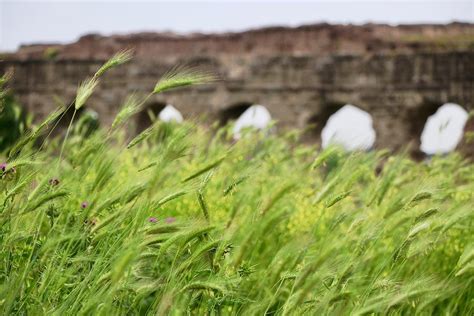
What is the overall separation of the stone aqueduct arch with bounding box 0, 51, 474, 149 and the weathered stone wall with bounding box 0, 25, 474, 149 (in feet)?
0.06

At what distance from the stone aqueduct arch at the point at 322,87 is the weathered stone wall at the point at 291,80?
0.06ft

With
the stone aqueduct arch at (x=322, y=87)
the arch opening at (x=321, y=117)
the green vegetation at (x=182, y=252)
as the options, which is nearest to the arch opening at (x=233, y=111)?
the stone aqueduct arch at (x=322, y=87)

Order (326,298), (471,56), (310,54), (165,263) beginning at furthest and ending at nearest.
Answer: (310,54), (471,56), (165,263), (326,298)

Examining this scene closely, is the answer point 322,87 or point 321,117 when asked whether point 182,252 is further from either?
point 321,117

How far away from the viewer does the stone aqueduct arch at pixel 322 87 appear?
1334 cm

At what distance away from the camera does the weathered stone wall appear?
13398mm

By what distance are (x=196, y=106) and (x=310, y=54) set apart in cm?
256

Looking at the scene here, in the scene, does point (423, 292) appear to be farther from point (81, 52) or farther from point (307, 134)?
point (81, 52)

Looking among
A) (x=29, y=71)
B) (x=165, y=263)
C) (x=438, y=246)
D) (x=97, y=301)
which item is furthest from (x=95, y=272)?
(x=29, y=71)

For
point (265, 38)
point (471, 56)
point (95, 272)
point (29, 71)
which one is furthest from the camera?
point (29, 71)

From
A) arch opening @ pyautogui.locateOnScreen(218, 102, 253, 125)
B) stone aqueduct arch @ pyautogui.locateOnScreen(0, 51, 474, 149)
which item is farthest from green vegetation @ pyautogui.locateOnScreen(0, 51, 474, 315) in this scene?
arch opening @ pyautogui.locateOnScreen(218, 102, 253, 125)

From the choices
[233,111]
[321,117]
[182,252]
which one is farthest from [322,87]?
[182,252]

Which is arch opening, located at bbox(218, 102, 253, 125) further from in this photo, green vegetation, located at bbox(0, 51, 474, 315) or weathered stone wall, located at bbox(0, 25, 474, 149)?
green vegetation, located at bbox(0, 51, 474, 315)

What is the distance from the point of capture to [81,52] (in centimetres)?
1720
